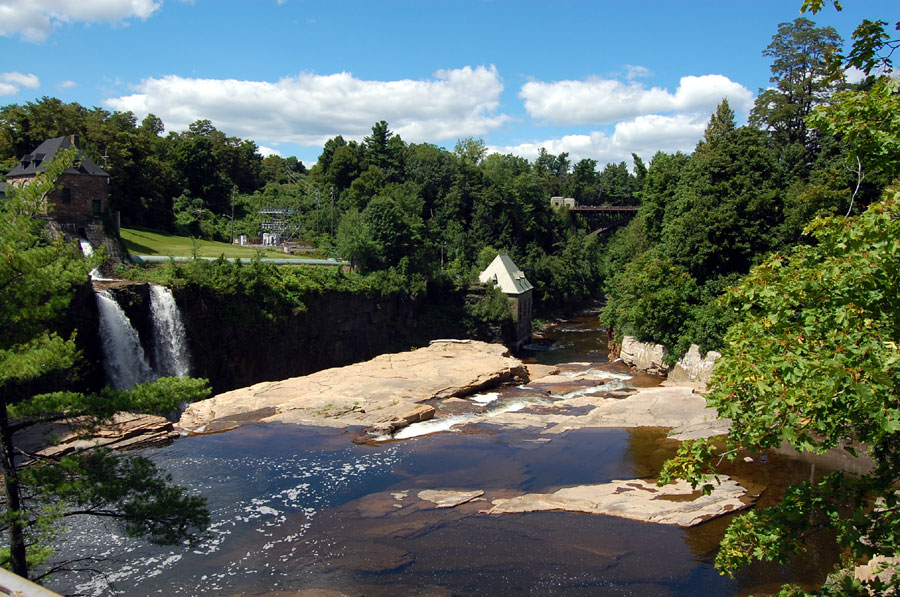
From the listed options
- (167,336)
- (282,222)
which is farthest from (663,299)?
(282,222)

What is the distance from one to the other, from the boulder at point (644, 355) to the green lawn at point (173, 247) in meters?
23.7

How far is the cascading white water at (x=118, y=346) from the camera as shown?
1118 inches

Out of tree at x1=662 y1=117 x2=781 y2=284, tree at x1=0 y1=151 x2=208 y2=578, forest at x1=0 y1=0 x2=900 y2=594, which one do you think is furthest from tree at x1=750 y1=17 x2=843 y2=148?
tree at x1=0 y1=151 x2=208 y2=578

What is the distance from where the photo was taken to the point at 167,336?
1232 inches

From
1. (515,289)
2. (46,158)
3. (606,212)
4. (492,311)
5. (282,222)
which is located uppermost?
(46,158)

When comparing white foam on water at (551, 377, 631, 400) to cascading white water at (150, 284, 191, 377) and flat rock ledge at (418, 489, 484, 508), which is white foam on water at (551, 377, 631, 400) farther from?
cascading white water at (150, 284, 191, 377)

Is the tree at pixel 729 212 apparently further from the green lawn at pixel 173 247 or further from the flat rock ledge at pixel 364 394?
the green lawn at pixel 173 247

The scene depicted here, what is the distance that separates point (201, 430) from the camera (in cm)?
2238

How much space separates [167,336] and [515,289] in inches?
1104

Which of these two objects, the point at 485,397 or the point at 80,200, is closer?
the point at 485,397

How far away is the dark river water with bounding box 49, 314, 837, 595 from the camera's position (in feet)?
41.1

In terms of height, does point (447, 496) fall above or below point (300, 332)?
below

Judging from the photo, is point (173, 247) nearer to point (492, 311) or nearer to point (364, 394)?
point (492, 311)

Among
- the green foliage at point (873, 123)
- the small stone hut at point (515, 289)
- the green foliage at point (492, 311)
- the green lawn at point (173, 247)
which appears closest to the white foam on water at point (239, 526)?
the green foliage at point (873, 123)
